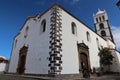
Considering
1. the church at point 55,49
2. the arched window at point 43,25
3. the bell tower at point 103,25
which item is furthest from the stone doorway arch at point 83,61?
the bell tower at point 103,25

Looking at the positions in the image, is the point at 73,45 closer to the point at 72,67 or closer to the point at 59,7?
the point at 72,67

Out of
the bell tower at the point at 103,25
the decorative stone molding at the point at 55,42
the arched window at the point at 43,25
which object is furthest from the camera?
the bell tower at the point at 103,25

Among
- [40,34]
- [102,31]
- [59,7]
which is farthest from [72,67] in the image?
[102,31]

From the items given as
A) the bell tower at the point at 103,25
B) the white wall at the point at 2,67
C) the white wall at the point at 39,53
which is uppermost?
the bell tower at the point at 103,25

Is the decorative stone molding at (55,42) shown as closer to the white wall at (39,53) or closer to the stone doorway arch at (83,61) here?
the white wall at (39,53)

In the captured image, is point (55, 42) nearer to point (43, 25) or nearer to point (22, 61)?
point (43, 25)

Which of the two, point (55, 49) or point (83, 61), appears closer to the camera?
point (55, 49)

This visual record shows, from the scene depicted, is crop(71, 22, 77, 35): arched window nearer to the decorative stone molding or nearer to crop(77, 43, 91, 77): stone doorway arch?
crop(77, 43, 91, 77): stone doorway arch

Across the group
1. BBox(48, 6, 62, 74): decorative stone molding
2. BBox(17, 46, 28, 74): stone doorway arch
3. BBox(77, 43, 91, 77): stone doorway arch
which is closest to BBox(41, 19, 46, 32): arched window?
BBox(48, 6, 62, 74): decorative stone molding

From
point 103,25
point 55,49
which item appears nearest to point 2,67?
point 55,49

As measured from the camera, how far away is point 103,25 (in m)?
26.5

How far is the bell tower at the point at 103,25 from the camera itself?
80.9 ft

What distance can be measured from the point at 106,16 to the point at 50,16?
910 inches

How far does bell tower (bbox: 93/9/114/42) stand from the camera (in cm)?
2465
